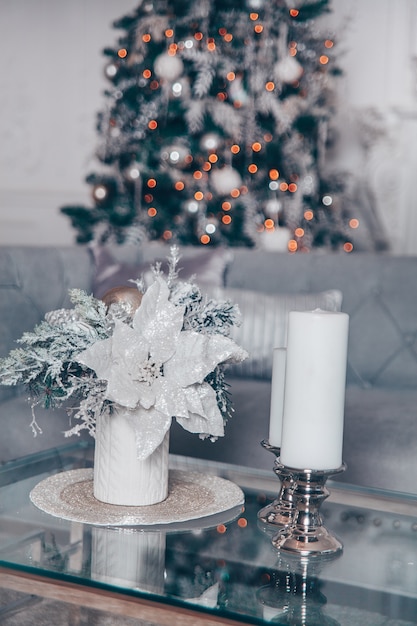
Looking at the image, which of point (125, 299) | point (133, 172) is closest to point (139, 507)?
point (125, 299)

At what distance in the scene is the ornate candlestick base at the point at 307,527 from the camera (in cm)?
104

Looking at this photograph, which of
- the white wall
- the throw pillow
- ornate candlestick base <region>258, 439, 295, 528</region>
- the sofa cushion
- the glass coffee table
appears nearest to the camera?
the glass coffee table

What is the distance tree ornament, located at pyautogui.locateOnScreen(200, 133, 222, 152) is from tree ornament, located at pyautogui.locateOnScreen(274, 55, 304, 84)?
357 millimetres

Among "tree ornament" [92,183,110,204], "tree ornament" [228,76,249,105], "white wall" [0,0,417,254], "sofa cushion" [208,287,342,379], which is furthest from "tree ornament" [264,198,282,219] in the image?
"white wall" [0,0,417,254]

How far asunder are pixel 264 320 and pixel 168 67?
148 centimetres

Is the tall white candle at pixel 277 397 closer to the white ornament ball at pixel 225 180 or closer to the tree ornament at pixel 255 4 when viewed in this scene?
the white ornament ball at pixel 225 180

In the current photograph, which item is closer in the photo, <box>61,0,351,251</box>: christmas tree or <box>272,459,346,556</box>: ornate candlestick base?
<box>272,459,346,556</box>: ornate candlestick base

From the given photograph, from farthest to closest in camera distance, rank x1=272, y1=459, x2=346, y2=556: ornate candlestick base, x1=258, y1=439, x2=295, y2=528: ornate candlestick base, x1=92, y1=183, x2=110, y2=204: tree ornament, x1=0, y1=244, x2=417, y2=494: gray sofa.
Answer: x1=92, y1=183, x2=110, y2=204: tree ornament < x1=0, y1=244, x2=417, y2=494: gray sofa < x1=258, y1=439, x2=295, y2=528: ornate candlestick base < x1=272, y1=459, x2=346, y2=556: ornate candlestick base

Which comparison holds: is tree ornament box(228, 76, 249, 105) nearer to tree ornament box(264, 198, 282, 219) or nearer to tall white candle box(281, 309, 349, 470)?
tree ornament box(264, 198, 282, 219)

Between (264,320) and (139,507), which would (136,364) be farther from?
(264,320)

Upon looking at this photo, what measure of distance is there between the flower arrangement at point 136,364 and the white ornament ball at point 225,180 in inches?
91.5

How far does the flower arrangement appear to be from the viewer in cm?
109

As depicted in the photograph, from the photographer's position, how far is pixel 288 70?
11.1 ft

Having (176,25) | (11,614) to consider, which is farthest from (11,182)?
(11,614)
